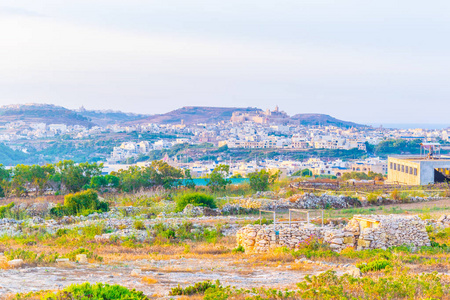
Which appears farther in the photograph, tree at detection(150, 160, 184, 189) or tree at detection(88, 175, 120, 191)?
tree at detection(150, 160, 184, 189)

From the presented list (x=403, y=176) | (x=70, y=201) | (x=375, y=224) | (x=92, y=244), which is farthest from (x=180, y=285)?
(x=403, y=176)

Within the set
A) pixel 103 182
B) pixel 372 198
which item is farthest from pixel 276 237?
pixel 103 182

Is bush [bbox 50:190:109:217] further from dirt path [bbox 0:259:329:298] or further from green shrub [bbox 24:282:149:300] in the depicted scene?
green shrub [bbox 24:282:149:300]

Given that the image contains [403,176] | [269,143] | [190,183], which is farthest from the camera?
[269,143]

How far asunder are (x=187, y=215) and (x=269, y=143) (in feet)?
388

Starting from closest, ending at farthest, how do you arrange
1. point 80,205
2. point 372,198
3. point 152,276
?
point 152,276 < point 80,205 < point 372,198

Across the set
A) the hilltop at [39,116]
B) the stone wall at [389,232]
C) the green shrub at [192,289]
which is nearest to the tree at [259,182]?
the stone wall at [389,232]

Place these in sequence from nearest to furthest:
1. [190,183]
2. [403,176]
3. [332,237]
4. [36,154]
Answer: [332,237], [190,183], [403,176], [36,154]

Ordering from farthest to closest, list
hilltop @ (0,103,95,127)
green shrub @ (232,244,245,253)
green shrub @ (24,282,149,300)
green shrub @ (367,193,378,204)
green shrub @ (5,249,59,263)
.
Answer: hilltop @ (0,103,95,127) < green shrub @ (367,193,378,204) < green shrub @ (232,244,245,253) < green shrub @ (5,249,59,263) < green shrub @ (24,282,149,300)

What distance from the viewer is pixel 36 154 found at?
119 meters

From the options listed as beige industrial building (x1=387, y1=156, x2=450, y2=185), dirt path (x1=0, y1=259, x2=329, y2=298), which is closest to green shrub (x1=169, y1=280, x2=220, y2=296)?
dirt path (x1=0, y1=259, x2=329, y2=298)

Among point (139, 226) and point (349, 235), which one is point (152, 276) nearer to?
point (349, 235)

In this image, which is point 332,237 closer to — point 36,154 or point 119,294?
point 119,294

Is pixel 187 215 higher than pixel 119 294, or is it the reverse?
pixel 119 294
